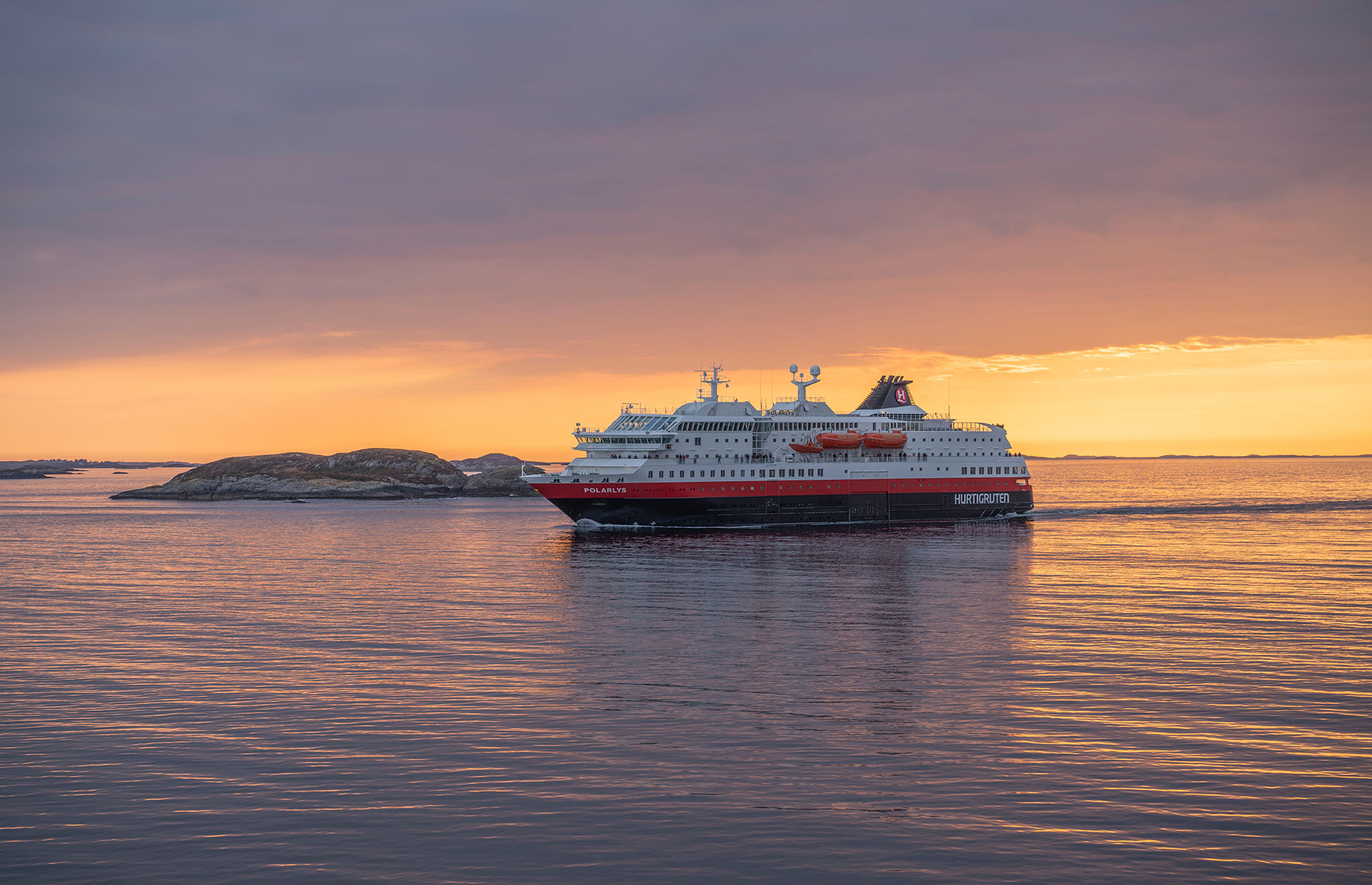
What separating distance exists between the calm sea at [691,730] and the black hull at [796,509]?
2949 cm

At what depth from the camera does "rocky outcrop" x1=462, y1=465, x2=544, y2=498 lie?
537 ft

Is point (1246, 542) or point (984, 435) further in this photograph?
point (984, 435)

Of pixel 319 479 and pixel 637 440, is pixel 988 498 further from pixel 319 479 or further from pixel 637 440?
pixel 319 479

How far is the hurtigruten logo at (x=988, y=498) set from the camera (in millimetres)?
86438

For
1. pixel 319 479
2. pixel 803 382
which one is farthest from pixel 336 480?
pixel 803 382

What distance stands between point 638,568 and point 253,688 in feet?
91.6

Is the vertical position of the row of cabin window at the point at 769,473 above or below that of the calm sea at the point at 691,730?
above

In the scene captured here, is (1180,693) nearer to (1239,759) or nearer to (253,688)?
(1239,759)

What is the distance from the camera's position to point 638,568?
161 feet

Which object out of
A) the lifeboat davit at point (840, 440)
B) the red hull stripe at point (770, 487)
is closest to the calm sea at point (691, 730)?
the red hull stripe at point (770, 487)

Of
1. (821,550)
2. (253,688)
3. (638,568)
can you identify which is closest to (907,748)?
(253,688)

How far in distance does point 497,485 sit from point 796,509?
323 feet

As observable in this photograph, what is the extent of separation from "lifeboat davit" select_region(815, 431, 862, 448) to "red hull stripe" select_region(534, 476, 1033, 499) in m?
3.04

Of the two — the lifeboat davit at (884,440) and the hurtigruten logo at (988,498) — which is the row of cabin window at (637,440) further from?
the hurtigruten logo at (988,498)
